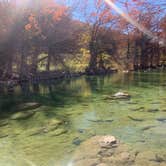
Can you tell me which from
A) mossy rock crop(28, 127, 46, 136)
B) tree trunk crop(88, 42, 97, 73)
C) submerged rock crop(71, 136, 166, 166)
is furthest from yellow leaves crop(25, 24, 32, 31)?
submerged rock crop(71, 136, 166, 166)

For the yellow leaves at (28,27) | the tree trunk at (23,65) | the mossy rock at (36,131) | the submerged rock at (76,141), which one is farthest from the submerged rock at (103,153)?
the tree trunk at (23,65)

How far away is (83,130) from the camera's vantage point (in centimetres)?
576

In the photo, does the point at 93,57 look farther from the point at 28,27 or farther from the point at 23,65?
the point at 28,27

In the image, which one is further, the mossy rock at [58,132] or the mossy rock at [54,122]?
the mossy rock at [54,122]

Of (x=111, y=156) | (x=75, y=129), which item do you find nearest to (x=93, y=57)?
(x=75, y=129)

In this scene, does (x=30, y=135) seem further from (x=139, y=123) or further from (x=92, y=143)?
(x=139, y=123)

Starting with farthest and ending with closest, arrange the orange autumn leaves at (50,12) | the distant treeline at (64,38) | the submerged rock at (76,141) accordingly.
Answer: the orange autumn leaves at (50,12) → the distant treeline at (64,38) → the submerged rock at (76,141)

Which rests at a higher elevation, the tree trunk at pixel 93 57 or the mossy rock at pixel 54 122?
the tree trunk at pixel 93 57

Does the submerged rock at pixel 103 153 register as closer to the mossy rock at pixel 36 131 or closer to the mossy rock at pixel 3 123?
the mossy rock at pixel 36 131

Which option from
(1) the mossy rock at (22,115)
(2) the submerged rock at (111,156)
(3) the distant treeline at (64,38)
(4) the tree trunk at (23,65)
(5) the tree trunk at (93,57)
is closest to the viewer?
(2) the submerged rock at (111,156)

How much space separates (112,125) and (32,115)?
2478 mm

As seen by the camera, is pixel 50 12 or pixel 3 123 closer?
pixel 3 123

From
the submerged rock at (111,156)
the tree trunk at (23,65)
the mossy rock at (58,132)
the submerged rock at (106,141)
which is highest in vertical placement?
the tree trunk at (23,65)

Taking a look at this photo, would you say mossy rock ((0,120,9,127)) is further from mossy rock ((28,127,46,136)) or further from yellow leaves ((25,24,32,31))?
yellow leaves ((25,24,32,31))
